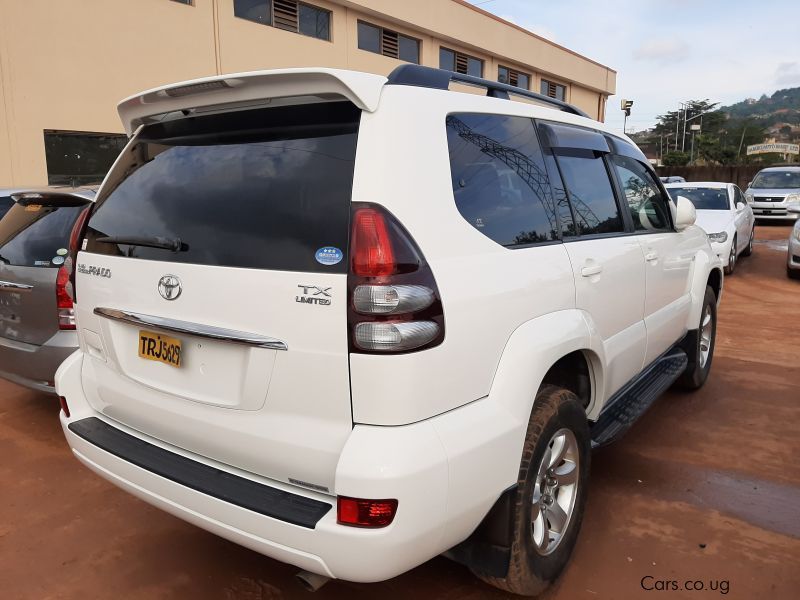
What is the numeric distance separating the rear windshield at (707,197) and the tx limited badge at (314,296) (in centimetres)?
1086

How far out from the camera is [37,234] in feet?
13.9

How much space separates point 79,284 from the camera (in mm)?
2668

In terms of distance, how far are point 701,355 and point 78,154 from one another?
11.7 meters

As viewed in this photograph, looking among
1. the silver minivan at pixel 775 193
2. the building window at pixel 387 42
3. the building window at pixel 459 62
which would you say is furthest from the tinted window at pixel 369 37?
the silver minivan at pixel 775 193

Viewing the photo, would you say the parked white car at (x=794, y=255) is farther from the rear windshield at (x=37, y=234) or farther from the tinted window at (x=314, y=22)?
the tinted window at (x=314, y=22)

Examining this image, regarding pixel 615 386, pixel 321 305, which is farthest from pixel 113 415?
pixel 615 386

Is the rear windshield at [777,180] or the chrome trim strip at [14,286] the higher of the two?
the rear windshield at [777,180]

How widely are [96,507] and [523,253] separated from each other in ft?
8.62

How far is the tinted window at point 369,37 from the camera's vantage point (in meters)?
18.1

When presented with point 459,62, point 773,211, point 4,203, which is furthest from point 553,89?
point 4,203

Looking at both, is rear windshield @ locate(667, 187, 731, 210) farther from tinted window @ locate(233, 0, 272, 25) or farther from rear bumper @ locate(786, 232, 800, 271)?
tinted window @ locate(233, 0, 272, 25)

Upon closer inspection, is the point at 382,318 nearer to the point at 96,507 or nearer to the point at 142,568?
the point at 142,568

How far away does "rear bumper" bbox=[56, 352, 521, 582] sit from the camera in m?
1.82

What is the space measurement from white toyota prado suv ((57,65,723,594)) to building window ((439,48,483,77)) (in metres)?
20.0
